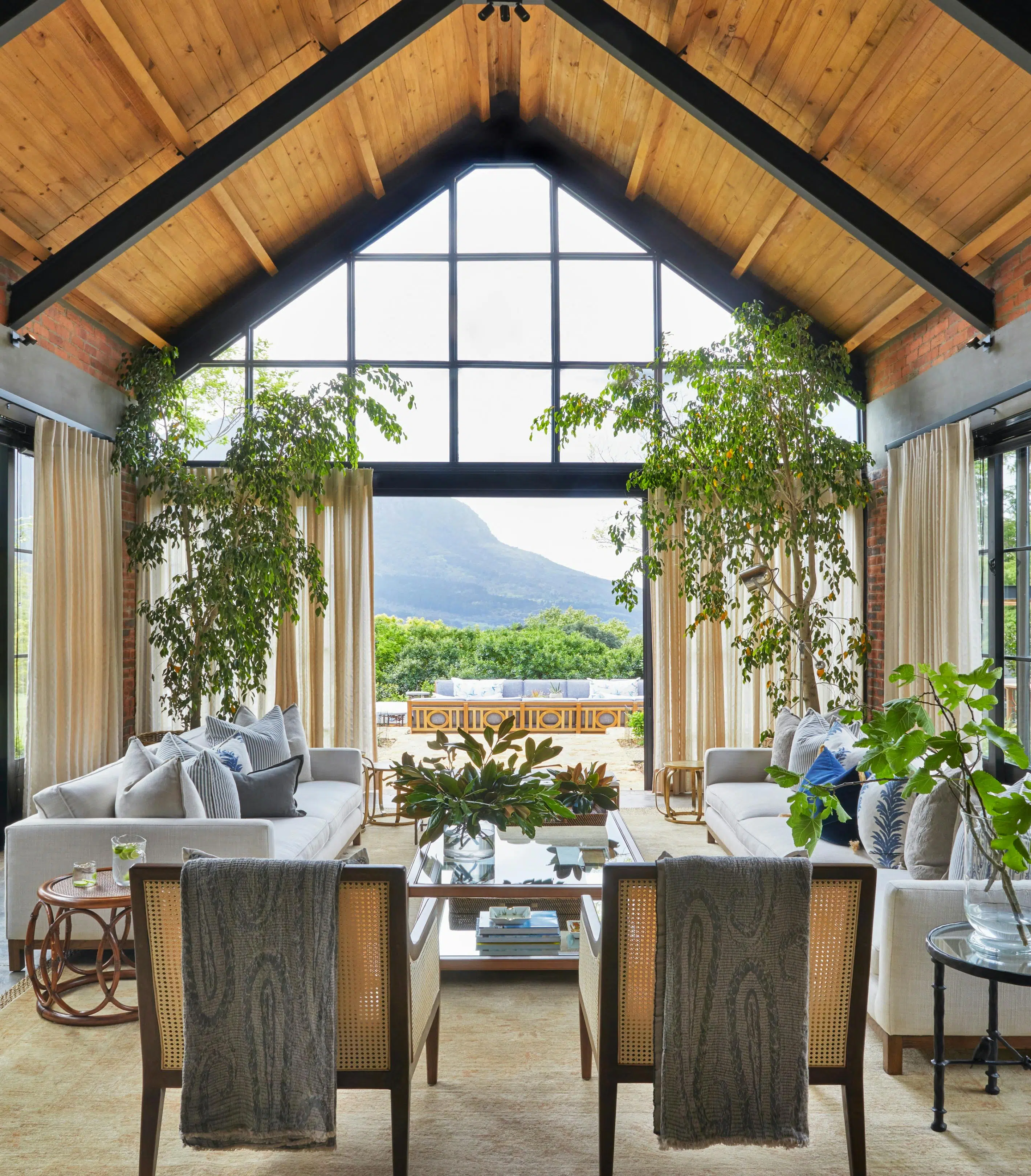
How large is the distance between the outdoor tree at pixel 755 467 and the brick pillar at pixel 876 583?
26 cm

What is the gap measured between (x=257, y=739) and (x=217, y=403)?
300 cm

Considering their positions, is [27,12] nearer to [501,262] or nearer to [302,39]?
[302,39]

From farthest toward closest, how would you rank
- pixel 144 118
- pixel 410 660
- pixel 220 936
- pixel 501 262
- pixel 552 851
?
pixel 410 660
pixel 501 262
pixel 144 118
pixel 552 851
pixel 220 936

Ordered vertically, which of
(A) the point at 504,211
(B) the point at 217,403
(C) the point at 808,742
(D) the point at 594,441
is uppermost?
(A) the point at 504,211

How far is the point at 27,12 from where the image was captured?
3.41m

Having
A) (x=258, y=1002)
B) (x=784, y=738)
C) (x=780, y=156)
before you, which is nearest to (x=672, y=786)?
(x=784, y=738)

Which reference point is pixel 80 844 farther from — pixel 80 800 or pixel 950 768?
pixel 950 768

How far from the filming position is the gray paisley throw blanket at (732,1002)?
2.15 m

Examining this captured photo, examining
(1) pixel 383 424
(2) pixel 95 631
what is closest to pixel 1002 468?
(1) pixel 383 424

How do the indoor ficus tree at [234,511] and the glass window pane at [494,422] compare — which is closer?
the indoor ficus tree at [234,511]

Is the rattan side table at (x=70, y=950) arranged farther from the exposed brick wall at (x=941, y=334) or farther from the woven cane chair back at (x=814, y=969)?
the exposed brick wall at (x=941, y=334)

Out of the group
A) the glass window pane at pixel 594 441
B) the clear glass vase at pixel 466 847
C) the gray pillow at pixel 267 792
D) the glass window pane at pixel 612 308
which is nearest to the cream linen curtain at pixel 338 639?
the glass window pane at pixel 594 441

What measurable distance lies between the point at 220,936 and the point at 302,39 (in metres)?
4.80

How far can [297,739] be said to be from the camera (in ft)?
17.6
